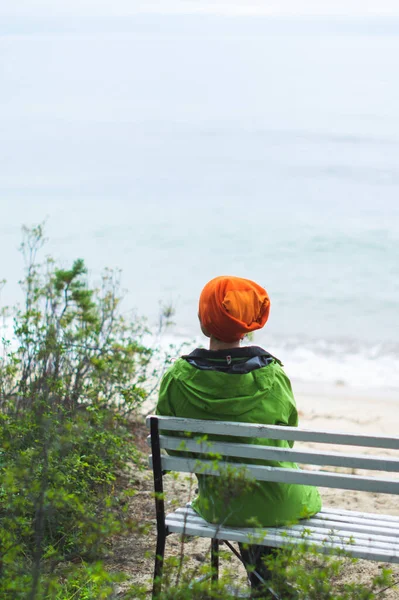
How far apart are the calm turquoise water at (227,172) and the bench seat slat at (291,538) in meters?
6.03

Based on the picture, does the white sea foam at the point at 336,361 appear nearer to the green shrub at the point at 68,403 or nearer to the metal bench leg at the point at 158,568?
the green shrub at the point at 68,403

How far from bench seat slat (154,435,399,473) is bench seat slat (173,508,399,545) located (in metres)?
0.24

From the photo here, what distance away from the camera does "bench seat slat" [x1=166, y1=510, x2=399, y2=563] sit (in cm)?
265

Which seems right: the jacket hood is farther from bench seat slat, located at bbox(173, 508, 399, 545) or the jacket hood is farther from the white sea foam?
the white sea foam

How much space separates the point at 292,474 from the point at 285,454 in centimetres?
8

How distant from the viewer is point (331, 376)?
357 inches

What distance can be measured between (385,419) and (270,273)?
8622 millimetres

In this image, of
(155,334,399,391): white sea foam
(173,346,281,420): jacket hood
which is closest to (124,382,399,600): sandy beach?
(173,346,281,420): jacket hood

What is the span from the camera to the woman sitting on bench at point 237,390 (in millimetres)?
2918

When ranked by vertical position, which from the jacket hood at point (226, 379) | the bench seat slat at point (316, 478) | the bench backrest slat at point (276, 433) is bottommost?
the bench seat slat at point (316, 478)

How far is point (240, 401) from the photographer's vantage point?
9.55ft

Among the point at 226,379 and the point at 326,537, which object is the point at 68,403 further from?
the point at 326,537

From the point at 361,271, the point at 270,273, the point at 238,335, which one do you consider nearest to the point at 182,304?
the point at 270,273

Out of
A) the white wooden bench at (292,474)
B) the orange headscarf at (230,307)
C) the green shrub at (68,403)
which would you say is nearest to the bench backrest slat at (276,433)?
the white wooden bench at (292,474)
